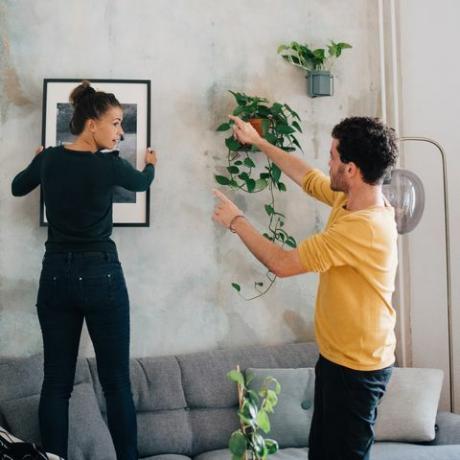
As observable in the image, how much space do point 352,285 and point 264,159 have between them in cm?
153

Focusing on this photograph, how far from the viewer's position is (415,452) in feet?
9.80

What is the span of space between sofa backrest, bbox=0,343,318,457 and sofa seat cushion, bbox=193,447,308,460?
12cm

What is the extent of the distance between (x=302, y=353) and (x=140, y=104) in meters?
1.50

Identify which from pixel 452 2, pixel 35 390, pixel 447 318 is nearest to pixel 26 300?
pixel 35 390

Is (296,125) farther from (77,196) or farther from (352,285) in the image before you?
(352,285)

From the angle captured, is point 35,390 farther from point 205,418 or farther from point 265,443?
point 265,443

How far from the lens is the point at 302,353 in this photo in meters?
3.60

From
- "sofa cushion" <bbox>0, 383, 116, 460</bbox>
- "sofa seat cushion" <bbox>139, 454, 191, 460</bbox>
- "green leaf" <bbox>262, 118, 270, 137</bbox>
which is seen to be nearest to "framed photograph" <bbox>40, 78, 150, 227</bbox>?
"green leaf" <bbox>262, 118, 270, 137</bbox>

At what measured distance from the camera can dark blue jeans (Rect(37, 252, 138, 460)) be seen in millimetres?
2799

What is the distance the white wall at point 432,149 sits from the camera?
3.71 meters

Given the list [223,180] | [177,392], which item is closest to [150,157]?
[223,180]

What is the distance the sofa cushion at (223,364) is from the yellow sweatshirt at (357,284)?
1.13 m

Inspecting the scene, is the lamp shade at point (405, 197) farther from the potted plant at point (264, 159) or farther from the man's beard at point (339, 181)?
the man's beard at point (339, 181)

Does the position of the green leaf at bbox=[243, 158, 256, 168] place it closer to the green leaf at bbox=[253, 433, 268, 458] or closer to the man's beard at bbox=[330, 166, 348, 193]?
the man's beard at bbox=[330, 166, 348, 193]
